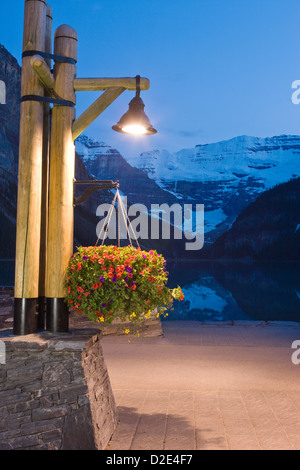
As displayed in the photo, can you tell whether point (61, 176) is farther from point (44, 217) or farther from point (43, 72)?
point (43, 72)

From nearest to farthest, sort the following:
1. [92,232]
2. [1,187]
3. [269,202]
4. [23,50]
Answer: [23,50], [1,187], [92,232], [269,202]

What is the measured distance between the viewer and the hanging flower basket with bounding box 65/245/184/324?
143 inches

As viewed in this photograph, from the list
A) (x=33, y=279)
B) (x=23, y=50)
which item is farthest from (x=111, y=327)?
(x=23, y=50)

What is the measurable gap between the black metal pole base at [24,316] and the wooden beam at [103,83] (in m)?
1.89

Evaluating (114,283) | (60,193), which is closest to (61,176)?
(60,193)

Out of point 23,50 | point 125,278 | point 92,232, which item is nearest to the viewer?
point 125,278

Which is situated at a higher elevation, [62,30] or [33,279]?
[62,30]

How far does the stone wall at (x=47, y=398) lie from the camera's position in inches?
136

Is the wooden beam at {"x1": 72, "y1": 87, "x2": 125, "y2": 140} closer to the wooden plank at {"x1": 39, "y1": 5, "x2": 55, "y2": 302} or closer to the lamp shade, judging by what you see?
the lamp shade

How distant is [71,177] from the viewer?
4.04 metres

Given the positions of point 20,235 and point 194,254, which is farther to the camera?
point 194,254

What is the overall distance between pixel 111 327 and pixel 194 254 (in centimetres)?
14692

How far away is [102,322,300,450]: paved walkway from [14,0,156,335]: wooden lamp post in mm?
1300
